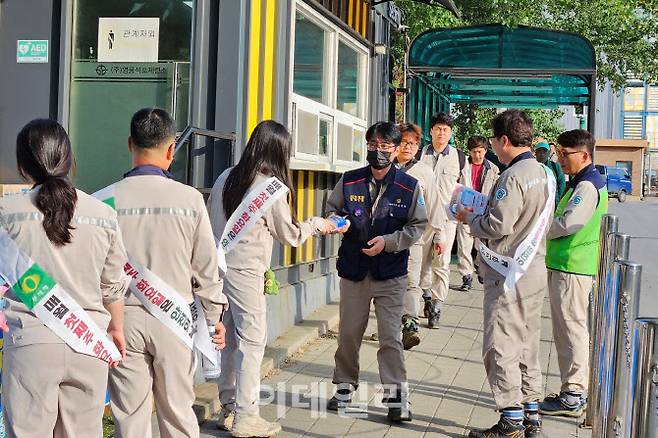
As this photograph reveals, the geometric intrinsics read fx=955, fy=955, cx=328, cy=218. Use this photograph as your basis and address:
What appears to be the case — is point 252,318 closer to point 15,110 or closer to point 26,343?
point 26,343

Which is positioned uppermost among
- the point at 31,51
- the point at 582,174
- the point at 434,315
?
the point at 31,51

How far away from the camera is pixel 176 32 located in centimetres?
772

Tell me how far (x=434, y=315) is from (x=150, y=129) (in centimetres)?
611

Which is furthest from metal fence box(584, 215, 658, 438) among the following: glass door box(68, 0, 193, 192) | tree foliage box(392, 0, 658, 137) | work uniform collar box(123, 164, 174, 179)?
tree foliage box(392, 0, 658, 137)

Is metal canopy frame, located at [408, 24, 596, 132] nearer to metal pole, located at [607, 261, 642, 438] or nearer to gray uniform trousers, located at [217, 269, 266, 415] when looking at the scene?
gray uniform trousers, located at [217, 269, 266, 415]

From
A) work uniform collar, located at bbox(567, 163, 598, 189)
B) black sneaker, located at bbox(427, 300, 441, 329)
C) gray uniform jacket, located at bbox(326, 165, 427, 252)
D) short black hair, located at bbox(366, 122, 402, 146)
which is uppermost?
short black hair, located at bbox(366, 122, 402, 146)

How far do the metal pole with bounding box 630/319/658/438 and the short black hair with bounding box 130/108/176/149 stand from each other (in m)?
2.33

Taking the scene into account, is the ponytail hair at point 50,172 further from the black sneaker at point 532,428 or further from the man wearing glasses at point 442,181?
the man wearing glasses at point 442,181

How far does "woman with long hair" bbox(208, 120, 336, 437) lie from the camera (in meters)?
5.66

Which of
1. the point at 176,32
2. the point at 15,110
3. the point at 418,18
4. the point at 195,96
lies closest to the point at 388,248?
the point at 195,96

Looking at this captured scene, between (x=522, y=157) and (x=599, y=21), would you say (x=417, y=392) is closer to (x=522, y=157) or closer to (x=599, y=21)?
(x=522, y=157)

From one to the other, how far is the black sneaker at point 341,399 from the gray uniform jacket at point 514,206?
1389 millimetres

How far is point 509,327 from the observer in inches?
232

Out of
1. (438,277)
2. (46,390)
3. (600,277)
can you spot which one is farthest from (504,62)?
(46,390)
